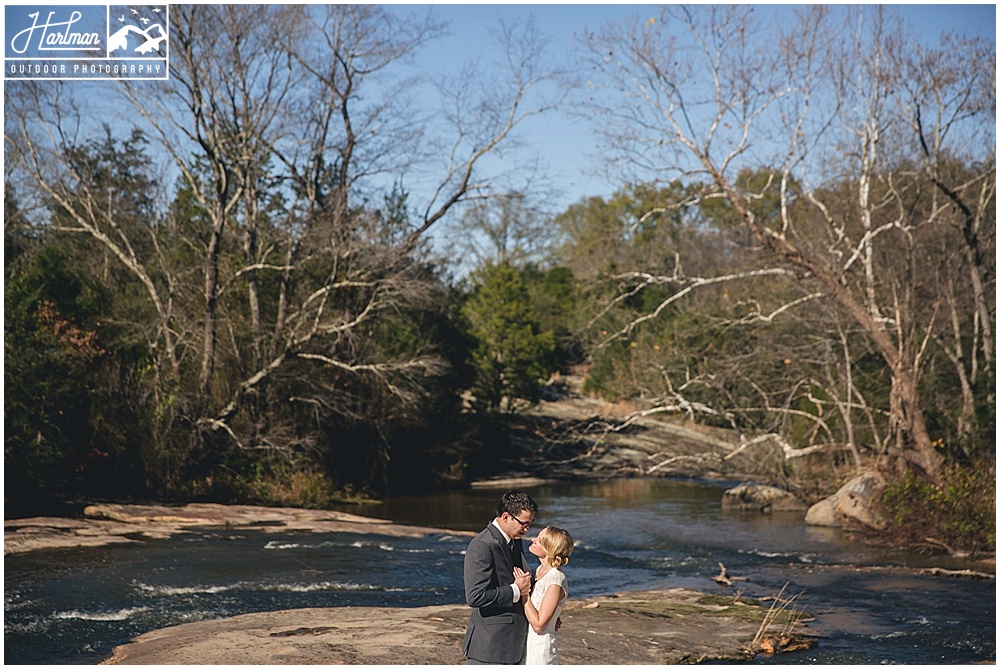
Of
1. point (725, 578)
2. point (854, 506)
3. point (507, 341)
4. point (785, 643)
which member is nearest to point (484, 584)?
point (785, 643)

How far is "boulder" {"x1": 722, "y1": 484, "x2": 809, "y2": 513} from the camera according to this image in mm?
21031

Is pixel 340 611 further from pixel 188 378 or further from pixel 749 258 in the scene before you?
pixel 749 258

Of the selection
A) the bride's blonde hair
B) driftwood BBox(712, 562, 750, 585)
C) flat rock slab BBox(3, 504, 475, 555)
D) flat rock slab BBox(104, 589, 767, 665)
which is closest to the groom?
the bride's blonde hair

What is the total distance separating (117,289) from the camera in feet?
70.9

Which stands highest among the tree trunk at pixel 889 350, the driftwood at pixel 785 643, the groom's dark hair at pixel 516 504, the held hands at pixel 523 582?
the tree trunk at pixel 889 350

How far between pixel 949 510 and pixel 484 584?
13093 mm

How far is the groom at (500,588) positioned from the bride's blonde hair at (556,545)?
0.15m

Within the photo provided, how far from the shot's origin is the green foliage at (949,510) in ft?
51.8

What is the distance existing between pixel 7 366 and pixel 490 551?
43.7ft

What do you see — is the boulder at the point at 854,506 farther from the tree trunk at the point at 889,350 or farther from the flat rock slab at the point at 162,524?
the flat rock slab at the point at 162,524

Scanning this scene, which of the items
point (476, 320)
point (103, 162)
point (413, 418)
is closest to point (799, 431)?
point (413, 418)

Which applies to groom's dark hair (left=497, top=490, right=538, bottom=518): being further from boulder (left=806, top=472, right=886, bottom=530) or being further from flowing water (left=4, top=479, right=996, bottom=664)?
boulder (left=806, top=472, right=886, bottom=530)

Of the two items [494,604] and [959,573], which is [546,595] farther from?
[959,573]

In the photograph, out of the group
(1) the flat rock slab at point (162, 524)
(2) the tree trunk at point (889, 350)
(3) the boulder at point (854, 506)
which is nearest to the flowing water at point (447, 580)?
(3) the boulder at point (854, 506)
